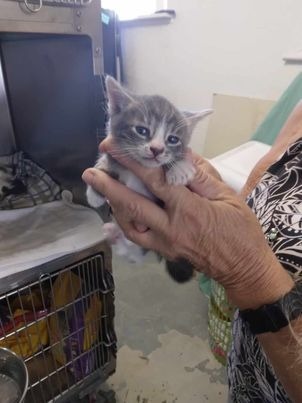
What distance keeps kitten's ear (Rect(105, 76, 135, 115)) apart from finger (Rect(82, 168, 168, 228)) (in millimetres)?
172

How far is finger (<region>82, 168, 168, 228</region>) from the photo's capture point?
514 millimetres

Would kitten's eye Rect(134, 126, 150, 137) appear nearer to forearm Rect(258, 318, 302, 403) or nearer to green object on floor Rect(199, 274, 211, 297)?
forearm Rect(258, 318, 302, 403)

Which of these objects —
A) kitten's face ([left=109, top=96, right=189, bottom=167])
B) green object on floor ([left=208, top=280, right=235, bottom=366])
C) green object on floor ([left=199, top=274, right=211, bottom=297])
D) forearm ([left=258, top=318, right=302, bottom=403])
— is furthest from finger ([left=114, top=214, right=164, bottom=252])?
green object on floor ([left=199, top=274, right=211, bottom=297])

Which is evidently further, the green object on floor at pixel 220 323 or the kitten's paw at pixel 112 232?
the green object on floor at pixel 220 323

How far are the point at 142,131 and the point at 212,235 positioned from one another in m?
0.26

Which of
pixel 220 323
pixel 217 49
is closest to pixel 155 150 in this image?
pixel 220 323

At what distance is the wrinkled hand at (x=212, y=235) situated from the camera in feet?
1.63

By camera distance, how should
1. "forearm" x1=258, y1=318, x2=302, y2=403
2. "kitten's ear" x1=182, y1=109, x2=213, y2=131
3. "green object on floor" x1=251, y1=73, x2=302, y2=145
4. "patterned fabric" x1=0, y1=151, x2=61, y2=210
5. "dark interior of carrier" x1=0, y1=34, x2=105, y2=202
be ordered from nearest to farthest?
1. "forearm" x1=258, y1=318, x2=302, y2=403
2. "kitten's ear" x1=182, y1=109, x2=213, y2=131
3. "dark interior of carrier" x1=0, y1=34, x2=105, y2=202
4. "patterned fabric" x1=0, y1=151, x2=61, y2=210
5. "green object on floor" x1=251, y1=73, x2=302, y2=145

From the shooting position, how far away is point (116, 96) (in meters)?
0.66

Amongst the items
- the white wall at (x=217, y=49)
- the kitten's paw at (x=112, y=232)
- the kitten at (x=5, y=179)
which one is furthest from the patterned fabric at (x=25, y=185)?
the white wall at (x=217, y=49)

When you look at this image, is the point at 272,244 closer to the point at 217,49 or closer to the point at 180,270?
the point at 180,270

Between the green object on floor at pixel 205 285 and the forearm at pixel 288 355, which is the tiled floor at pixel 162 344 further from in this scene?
the forearm at pixel 288 355

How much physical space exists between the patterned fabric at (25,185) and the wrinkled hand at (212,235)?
57 centimetres

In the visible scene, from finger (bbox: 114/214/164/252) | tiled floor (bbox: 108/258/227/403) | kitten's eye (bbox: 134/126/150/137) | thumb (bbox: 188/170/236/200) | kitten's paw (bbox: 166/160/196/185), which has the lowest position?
tiled floor (bbox: 108/258/227/403)
